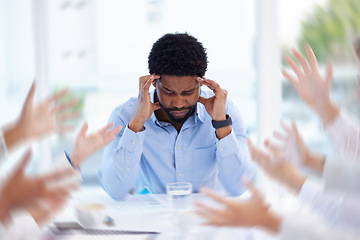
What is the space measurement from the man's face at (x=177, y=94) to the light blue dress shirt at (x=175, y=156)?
0.10m

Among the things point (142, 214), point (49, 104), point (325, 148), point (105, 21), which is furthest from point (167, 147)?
point (325, 148)

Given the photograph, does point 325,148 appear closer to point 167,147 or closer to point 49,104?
point 167,147

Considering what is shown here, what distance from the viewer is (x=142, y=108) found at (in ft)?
5.47

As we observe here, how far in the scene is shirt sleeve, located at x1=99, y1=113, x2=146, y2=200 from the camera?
1.64m

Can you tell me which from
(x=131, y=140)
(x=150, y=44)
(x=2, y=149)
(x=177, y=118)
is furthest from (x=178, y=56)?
(x=150, y=44)

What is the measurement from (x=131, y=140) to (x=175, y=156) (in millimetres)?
231

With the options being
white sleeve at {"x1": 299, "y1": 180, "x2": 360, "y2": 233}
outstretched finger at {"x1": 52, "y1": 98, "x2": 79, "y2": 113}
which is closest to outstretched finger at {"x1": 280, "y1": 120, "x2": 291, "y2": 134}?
white sleeve at {"x1": 299, "y1": 180, "x2": 360, "y2": 233}

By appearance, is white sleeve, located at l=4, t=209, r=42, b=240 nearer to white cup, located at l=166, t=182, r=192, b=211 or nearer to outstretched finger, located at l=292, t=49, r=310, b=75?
white cup, located at l=166, t=182, r=192, b=211

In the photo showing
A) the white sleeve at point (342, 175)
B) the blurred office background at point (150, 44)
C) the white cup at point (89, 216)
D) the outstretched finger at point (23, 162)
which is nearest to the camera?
the outstretched finger at point (23, 162)

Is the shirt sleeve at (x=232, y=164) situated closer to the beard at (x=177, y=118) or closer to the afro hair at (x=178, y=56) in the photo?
the beard at (x=177, y=118)

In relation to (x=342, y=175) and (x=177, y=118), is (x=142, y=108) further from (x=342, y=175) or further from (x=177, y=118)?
(x=342, y=175)

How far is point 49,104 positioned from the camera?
4.02 ft

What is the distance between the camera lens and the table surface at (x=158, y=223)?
109 cm

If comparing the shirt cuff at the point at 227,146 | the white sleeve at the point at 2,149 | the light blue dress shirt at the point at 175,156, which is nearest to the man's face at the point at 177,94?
the light blue dress shirt at the point at 175,156
